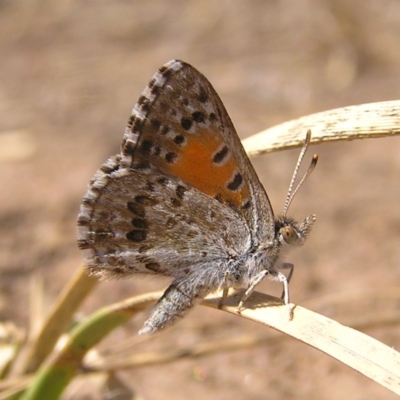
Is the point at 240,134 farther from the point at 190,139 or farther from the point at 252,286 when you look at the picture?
the point at 252,286

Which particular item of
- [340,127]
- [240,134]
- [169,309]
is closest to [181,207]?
[169,309]

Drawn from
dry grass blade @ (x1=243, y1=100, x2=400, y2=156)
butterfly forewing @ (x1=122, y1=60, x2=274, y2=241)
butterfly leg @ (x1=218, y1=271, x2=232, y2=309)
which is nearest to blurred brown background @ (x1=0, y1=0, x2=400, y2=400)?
butterfly leg @ (x1=218, y1=271, x2=232, y2=309)

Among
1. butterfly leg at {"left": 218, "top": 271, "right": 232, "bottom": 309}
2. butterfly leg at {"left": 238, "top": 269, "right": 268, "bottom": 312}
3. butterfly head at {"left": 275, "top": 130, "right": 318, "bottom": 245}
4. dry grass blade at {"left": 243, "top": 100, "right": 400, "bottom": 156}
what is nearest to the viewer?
dry grass blade at {"left": 243, "top": 100, "right": 400, "bottom": 156}

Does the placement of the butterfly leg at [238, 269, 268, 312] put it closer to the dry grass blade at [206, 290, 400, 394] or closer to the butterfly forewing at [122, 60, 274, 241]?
the dry grass blade at [206, 290, 400, 394]

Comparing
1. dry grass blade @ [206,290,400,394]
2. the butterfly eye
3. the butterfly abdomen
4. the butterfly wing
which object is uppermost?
the butterfly wing

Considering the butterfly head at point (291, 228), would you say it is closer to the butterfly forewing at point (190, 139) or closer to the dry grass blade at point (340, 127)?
the butterfly forewing at point (190, 139)

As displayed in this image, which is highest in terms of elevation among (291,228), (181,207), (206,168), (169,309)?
(206,168)
